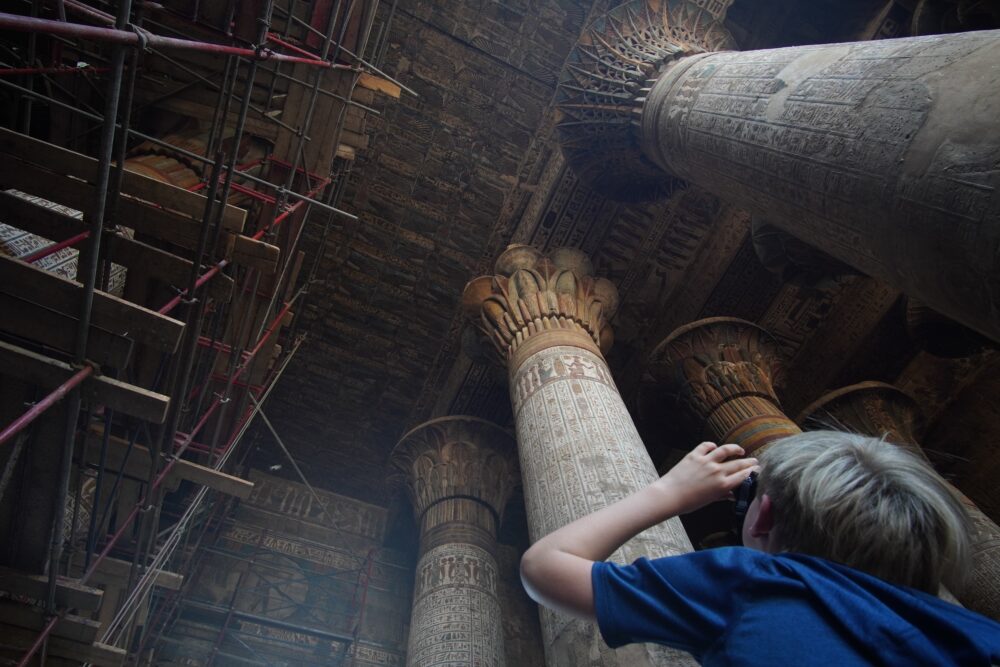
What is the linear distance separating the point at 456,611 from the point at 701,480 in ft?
12.3

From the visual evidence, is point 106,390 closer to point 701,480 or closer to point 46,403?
point 46,403

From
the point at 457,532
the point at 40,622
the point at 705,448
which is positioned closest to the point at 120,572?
the point at 40,622

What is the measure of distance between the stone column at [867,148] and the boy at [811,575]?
0.81 meters

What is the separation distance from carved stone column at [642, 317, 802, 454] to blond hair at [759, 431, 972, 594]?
140 inches

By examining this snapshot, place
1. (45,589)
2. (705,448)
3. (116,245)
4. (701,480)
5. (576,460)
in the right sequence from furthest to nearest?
(576,460)
(116,245)
(45,589)
(705,448)
(701,480)

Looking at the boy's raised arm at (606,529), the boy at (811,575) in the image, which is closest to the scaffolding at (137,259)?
the boy's raised arm at (606,529)

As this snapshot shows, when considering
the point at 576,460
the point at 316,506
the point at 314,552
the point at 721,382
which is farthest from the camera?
the point at 316,506

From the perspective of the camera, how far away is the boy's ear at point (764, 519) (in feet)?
3.67

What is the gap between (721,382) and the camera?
489 centimetres

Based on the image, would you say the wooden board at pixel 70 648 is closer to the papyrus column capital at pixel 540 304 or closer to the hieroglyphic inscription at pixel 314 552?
the papyrus column capital at pixel 540 304

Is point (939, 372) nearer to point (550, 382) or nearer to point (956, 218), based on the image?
point (550, 382)

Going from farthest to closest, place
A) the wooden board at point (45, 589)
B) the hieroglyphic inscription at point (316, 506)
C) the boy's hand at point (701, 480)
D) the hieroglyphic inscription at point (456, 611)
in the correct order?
the hieroglyphic inscription at point (316, 506), the hieroglyphic inscription at point (456, 611), the wooden board at point (45, 589), the boy's hand at point (701, 480)

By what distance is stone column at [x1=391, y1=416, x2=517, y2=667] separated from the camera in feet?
14.0

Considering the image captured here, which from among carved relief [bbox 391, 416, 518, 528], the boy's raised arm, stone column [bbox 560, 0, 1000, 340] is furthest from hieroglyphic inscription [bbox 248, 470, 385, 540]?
the boy's raised arm
